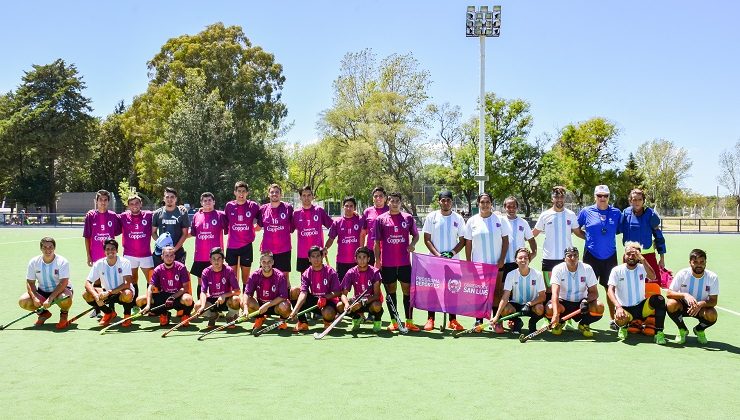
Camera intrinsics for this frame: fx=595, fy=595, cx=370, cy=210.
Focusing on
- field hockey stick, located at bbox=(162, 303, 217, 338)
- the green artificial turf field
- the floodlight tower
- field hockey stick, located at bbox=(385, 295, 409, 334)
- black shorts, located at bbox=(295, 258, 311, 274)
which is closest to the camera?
the green artificial turf field

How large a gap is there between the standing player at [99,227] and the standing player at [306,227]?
8.73 feet

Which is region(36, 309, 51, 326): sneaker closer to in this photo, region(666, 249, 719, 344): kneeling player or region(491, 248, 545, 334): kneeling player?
region(491, 248, 545, 334): kneeling player

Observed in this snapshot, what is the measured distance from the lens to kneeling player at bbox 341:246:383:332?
7145 millimetres

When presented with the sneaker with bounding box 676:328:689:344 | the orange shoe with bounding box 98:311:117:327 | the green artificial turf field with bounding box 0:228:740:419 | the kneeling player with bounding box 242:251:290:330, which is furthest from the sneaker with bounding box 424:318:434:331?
the orange shoe with bounding box 98:311:117:327

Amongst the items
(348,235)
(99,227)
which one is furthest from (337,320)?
(99,227)

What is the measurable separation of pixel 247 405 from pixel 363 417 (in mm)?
892

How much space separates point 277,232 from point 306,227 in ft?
1.34

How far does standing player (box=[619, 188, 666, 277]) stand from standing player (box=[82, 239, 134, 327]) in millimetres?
6356

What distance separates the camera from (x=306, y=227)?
8.22 meters

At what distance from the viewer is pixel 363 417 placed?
4.10m

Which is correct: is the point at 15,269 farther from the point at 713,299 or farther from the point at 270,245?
the point at 713,299

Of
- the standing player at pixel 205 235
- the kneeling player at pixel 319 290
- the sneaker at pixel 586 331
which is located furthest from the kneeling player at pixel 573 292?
the standing player at pixel 205 235

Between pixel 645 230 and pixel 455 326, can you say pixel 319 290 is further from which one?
pixel 645 230

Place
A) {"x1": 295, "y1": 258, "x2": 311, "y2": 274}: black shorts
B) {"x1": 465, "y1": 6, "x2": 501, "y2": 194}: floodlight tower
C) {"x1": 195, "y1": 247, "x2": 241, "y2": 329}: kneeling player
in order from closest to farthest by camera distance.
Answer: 1. {"x1": 195, "y1": 247, "x2": 241, "y2": 329}: kneeling player
2. {"x1": 295, "y1": 258, "x2": 311, "y2": 274}: black shorts
3. {"x1": 465, "y1": 6, "x2": 501, "y2": 194}: floodlight tower
